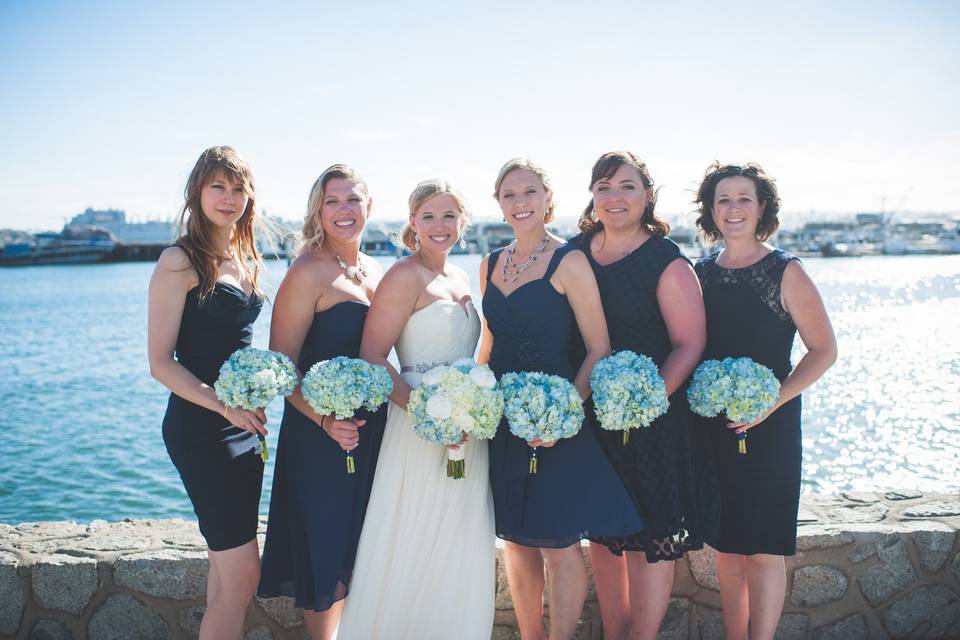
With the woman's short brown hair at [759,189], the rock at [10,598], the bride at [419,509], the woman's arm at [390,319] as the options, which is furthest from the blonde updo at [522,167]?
the rock at [10,598]

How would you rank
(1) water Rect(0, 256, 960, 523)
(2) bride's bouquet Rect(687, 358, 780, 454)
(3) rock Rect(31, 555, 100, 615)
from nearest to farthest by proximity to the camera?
(2) bride's bouquet Rect(687, 358, 780, 454) < (3) rock Rect(31, 555, 100, 615) < (1) water Rect(0, 256, 960, 523)

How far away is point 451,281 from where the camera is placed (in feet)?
13.8

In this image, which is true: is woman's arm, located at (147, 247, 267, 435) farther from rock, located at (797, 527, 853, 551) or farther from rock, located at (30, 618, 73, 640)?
rock, located at (797, 527, 853, 551)

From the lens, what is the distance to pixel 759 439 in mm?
3871

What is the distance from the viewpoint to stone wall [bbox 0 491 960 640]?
3932 mm

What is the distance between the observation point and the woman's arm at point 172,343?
340 cm

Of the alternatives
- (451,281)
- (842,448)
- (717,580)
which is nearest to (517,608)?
(717,580)

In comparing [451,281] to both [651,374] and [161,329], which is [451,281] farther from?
[161,329]

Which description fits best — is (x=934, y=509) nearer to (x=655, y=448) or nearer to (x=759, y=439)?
(x=759, y=439)

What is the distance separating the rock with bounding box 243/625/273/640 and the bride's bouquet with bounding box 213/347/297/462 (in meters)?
1.58

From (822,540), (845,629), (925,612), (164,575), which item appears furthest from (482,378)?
(925,612)

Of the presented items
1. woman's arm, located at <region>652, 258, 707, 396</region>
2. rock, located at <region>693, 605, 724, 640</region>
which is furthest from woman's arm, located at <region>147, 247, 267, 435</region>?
rock, located at <region>693, 605, 724, 640</region>

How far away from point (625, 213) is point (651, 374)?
3.29 ft

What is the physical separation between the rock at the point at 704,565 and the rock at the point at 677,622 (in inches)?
7.0
